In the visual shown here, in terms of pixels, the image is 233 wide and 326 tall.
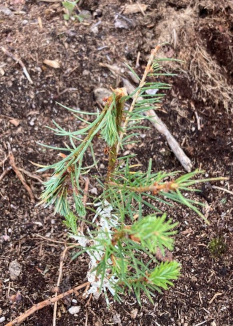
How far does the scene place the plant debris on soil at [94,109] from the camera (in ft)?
4.81

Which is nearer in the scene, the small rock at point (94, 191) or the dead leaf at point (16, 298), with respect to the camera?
the dead leaf at point (16, 298)

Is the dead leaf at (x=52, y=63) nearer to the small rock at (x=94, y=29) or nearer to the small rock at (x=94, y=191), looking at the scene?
the small rock at (x=94, y=29)

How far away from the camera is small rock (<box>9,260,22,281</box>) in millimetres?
1446

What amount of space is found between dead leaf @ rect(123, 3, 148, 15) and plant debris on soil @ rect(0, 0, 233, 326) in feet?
0.04

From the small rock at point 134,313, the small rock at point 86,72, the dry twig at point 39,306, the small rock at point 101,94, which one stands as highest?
the small rock at point 86,72

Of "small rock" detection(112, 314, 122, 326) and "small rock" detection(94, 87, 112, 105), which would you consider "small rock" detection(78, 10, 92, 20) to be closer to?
"small rock" detection(94, 87, 112, 105)

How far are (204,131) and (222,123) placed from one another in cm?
13

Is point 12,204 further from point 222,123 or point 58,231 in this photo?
point 222,123

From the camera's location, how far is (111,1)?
2254mm

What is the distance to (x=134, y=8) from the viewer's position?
223 centimetres

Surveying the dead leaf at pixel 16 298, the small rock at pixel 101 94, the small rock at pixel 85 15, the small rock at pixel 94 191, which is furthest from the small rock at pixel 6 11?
the dead leaf at pixel 16 298

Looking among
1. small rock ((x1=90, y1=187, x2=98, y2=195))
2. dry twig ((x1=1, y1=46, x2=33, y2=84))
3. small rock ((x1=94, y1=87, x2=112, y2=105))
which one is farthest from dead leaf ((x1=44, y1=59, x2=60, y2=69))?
small rock ((x1=90, y1=187, x2=98, y2=195))

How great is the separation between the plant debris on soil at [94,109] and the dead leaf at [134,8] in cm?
1

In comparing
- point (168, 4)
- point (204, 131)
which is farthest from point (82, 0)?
point (204, 131)
